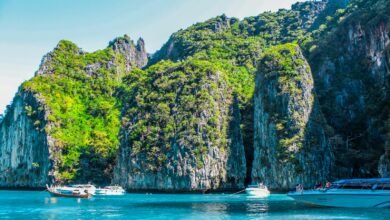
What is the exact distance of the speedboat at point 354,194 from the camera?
44.2m

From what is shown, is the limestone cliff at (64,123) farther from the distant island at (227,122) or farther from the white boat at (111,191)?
the white boat at (111,191)

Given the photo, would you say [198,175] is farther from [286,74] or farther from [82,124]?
[82,124]

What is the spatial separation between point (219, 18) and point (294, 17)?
30.4 m

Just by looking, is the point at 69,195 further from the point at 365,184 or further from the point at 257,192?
the point at 365,184

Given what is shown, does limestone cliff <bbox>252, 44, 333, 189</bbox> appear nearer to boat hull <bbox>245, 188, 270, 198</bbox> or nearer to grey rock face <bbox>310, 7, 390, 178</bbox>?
grey rock face <bbox>310, 7, 390, 178</bbox>

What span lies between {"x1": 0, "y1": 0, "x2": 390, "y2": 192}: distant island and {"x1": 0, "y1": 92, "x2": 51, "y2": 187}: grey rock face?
39cm

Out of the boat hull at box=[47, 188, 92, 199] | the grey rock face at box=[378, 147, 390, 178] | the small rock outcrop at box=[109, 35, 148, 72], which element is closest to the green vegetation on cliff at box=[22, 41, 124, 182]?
the small rock outcrop at box=[109, 35, 148, 72]

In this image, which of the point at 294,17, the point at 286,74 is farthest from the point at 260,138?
the point at 294,17

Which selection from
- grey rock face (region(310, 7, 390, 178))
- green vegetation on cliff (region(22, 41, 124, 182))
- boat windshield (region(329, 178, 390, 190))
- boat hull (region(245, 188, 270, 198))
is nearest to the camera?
boat windshield (region(329, 178, 390, 190))

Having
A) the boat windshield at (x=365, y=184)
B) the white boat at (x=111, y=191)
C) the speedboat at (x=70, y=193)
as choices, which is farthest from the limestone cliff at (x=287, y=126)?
the boat windshield at (x=365, y=184)

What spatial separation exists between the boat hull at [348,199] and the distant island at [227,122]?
23.9m

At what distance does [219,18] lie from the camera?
179m

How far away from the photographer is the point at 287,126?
91.5 meters

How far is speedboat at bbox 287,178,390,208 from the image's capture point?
44219mm
